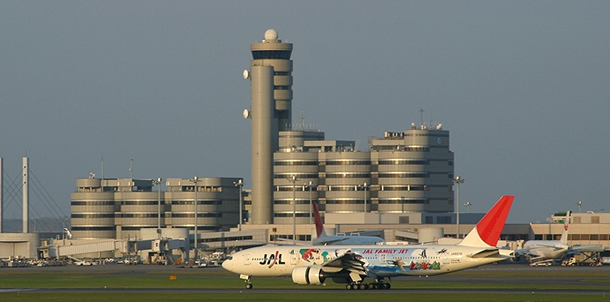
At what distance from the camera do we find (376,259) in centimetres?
8469

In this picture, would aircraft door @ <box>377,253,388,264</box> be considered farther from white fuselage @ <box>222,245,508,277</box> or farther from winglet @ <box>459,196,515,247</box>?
winglet @ <box>459,196,515,247</box>

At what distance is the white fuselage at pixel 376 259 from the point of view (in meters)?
82.6

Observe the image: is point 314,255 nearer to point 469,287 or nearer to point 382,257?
point 382,257

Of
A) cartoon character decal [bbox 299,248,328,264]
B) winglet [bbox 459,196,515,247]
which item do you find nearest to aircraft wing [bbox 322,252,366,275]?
cartoon character decal [bbox 299,248,328,264]

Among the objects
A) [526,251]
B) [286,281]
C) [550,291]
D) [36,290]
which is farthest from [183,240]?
[550,291]

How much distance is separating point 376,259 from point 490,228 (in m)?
8.87

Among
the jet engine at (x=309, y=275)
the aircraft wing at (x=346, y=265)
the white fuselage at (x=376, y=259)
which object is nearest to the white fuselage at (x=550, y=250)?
the white fuselage at (x=376, y=259)

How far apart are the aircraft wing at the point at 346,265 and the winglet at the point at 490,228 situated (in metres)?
8.09

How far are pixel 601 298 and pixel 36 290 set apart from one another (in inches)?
1672

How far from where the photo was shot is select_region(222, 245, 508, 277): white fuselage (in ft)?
271

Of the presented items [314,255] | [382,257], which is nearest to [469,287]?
[382,257]

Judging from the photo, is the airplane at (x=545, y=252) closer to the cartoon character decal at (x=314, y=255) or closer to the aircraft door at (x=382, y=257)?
the cartoon character decal at (x=314, y=255)

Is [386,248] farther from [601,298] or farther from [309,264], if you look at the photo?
[601,298]

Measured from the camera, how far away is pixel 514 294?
76.8 m
